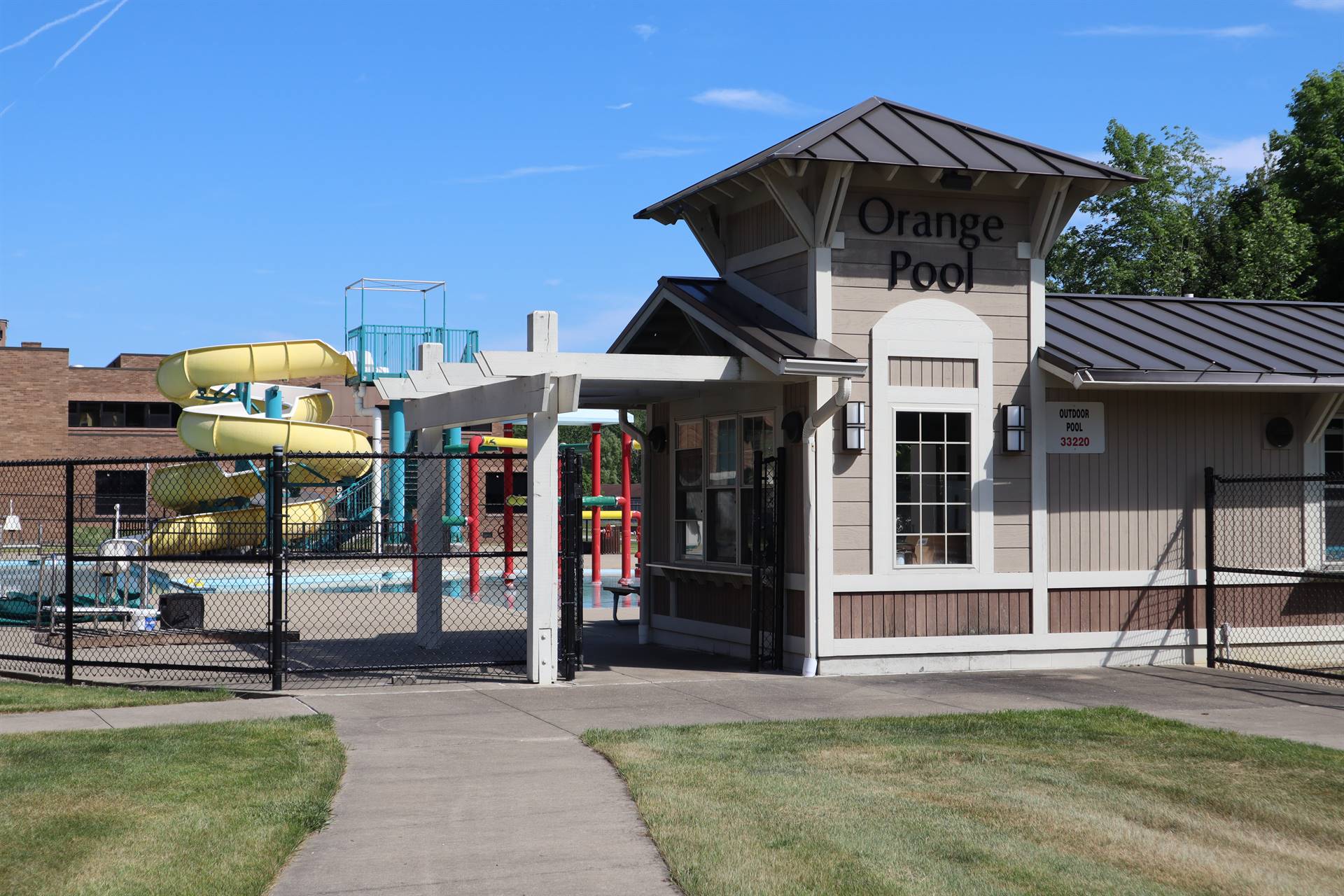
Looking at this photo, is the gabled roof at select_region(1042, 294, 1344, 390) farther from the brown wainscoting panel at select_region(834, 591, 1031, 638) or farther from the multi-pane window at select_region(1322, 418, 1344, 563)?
the brown wainscoting panel at select_region(834, 591, 1031, 638)

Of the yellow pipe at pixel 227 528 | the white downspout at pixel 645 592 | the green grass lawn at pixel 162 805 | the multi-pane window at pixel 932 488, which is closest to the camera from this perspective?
the green grass lawn at pixel 162 805

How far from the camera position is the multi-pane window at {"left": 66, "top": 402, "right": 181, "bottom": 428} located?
48.9m

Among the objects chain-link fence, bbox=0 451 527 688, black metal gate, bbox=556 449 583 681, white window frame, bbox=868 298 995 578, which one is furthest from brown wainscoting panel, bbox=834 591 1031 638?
chain-link fence, bbox=0 451 527 688

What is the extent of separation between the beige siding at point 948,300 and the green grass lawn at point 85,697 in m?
5.79

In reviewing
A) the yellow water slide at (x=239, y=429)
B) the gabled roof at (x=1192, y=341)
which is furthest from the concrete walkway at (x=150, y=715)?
the yellow water slide at (x=239, y=429)

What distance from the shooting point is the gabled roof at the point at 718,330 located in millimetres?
11836

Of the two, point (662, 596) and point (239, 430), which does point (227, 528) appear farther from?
point (662, 596)

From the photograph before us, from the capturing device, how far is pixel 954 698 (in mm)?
11086

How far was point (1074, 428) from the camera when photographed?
42.8ft

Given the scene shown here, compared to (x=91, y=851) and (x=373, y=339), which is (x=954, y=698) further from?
(x=373, y=339)

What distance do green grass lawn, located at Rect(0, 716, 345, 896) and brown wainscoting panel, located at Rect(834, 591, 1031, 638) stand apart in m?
5.12

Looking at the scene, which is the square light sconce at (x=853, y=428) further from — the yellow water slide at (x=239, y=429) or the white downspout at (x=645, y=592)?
the yellow water slide at (x=239, y=429)

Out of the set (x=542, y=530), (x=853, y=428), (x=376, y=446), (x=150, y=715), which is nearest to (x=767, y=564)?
(x=853, y=428)

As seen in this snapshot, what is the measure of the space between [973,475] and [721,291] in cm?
326
